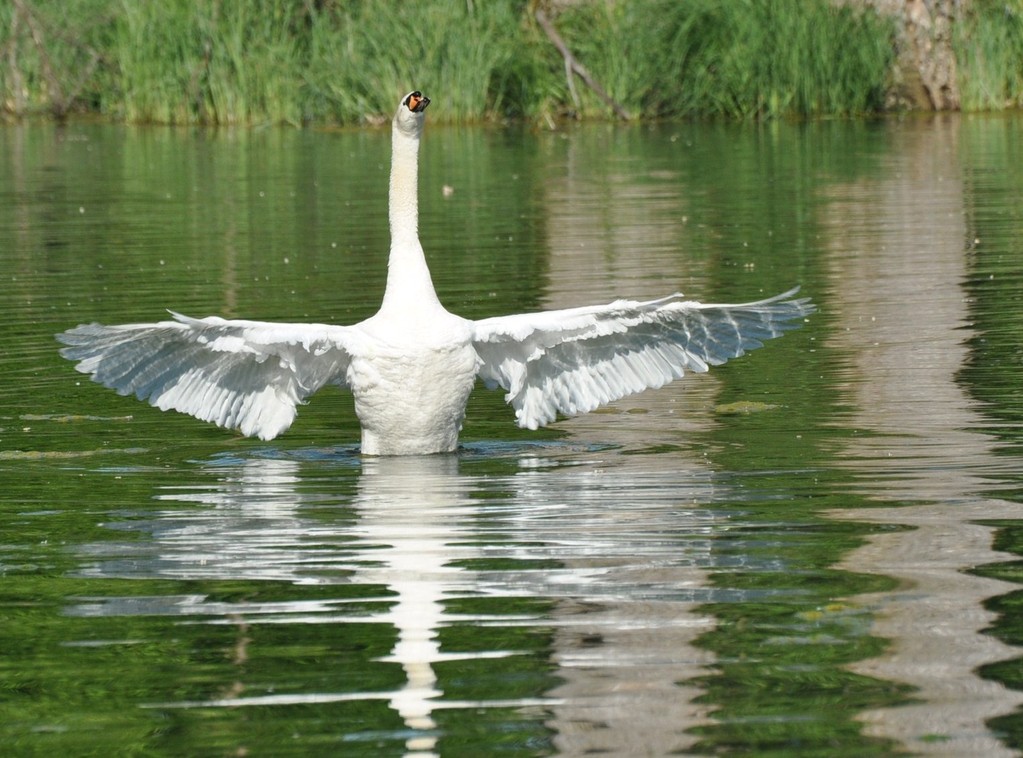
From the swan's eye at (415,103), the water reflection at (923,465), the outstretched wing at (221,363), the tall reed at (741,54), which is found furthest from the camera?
the tall reed at (741,54)

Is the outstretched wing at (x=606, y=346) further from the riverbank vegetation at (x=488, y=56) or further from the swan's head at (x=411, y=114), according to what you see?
the riverbank vegetation at (x=488, y=56)

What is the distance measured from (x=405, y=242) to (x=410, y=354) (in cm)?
59

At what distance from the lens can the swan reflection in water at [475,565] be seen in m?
5.02

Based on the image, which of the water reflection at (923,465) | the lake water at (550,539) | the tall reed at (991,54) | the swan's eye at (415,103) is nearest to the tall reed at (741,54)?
the tall reed at (991,54)

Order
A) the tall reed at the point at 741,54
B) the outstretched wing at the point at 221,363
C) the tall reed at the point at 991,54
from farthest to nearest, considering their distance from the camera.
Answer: the tall reed at the point at 991,54, the tall reed at the point at 741,54, the outstretched wing at the point at 221,363

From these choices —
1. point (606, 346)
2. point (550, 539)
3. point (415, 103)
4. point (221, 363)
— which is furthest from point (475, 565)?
point (415, 103)

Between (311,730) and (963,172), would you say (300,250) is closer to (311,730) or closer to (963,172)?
(963,172)

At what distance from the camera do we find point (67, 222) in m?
19.8

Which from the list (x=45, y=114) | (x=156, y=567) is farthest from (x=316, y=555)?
(x=45, y=114)

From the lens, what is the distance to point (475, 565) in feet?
21.4

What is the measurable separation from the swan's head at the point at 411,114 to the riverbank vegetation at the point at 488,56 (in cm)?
2168

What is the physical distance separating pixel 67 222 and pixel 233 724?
1557 centimetres

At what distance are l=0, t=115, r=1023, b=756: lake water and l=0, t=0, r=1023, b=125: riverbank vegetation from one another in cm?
1525

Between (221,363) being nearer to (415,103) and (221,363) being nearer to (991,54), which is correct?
(415,103)
